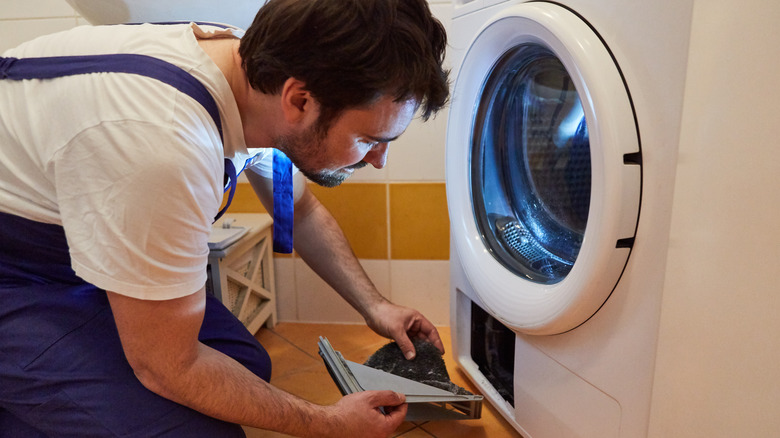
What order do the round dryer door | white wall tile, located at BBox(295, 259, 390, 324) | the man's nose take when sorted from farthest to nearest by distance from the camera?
white wall tile, located at BBox(295, 259, 390, 324) < the man's nose < the round dryer door

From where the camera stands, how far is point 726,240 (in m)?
0.65

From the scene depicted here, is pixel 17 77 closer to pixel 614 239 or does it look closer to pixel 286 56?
pixel 286 56

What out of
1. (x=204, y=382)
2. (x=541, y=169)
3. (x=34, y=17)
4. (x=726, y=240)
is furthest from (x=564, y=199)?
(x=34, y=17)

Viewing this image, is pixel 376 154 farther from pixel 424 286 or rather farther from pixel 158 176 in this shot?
pixel 424 286

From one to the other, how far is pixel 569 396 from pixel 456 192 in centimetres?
42

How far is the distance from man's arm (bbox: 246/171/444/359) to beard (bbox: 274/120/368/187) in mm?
296

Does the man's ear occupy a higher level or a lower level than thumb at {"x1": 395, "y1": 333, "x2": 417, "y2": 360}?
higher

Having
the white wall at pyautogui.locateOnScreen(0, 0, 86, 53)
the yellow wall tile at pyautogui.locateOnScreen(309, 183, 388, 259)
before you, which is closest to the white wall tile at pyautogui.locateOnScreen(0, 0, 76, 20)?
the white wall at pyautogui.locateOnScreen(0, 0, 86, 53)

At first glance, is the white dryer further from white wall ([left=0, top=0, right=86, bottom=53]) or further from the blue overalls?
white wall ([left=0, top=0, right=86, bottom=53])

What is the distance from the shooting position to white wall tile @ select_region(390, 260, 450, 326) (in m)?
1.58

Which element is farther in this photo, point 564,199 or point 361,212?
point 361,212

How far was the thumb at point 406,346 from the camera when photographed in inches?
43.1

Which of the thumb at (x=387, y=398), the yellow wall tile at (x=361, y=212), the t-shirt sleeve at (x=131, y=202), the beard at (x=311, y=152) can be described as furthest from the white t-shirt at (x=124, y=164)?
the yellow wall tile at (x=361, y=212)

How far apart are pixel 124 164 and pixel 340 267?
585mm
